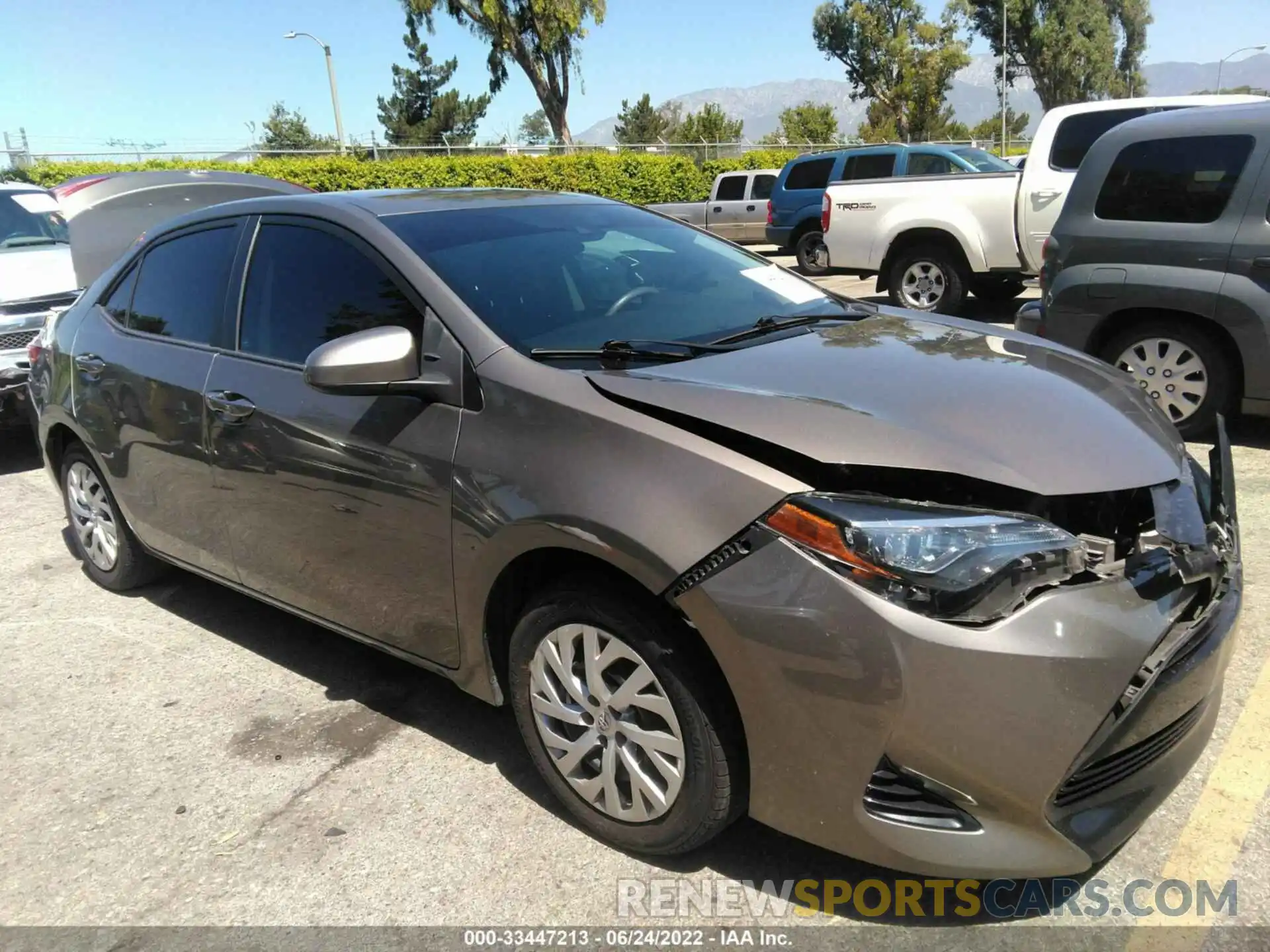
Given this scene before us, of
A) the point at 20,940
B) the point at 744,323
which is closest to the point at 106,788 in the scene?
the point at 20,940

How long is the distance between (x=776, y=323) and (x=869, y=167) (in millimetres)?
12917

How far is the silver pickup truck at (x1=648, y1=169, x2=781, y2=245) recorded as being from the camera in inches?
763

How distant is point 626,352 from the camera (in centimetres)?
263

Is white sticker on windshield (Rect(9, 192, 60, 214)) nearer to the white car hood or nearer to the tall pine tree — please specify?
the white car hood

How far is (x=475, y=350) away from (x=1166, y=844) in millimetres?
2201

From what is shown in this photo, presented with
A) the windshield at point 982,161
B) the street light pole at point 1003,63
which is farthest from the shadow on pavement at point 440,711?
the street light pole at point 1003,63

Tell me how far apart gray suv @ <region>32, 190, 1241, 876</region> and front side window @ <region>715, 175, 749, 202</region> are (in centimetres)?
1702

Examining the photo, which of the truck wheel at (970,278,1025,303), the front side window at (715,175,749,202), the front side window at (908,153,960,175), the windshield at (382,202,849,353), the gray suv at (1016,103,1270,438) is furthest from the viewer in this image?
the front side window at (715,175,749,202)

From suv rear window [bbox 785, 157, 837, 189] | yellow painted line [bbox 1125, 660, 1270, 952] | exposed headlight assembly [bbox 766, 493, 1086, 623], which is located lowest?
yellow painted line [bbox 1125, 660, 1270, 952]

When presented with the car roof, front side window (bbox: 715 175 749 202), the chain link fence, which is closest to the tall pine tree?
the chain link fence

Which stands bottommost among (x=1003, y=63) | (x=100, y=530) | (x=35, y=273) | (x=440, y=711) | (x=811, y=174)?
(x=440, y=711)

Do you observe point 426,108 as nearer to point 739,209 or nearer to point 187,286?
point 739,209

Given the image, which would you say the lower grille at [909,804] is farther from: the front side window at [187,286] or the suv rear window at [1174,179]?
the suv rear window at [1174,179]

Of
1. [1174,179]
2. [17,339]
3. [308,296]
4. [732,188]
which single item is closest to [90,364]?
[308,296]
